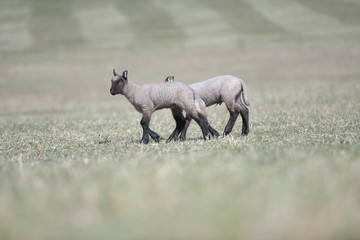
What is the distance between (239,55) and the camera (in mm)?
40688

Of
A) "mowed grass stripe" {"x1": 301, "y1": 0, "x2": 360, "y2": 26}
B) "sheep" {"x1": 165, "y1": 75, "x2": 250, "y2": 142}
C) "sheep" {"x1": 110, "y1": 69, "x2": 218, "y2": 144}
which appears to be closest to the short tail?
"sheep" {"x1": 165, "y1": 75, "x2": 250, "y2": 142}

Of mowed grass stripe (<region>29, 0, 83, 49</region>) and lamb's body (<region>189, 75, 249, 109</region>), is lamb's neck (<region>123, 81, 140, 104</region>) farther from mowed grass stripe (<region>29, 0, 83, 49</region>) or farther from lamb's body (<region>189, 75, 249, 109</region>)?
mowed grass stripe (<region>29, 0, 83, 49</region>)

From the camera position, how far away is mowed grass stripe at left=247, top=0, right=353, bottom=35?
47.3 m

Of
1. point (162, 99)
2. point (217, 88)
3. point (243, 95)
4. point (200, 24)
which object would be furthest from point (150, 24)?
point (162, 99)

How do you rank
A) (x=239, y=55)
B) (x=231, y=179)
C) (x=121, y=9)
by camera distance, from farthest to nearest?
(x=121, y=9) → (x=239, y=55) → (x=231, y=179)

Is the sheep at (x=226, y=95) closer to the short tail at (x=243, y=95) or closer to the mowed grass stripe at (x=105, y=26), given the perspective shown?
the short tail at (x=243, y=95)

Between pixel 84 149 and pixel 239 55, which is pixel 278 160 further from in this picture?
pixel 239 55

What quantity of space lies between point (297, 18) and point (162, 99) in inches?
1642

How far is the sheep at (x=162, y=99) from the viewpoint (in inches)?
461

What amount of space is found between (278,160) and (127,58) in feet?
117

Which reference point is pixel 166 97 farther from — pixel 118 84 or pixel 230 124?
pixel 230 124

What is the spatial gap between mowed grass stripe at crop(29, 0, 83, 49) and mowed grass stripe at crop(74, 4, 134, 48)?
32.0 inches

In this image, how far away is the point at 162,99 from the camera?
11.8m

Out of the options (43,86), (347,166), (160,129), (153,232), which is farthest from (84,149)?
(43,86)
